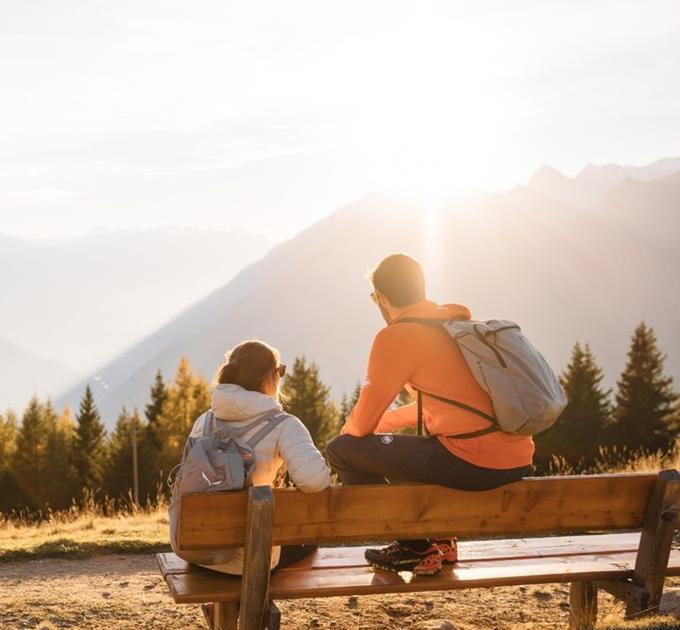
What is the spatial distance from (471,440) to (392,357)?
602 millimetres

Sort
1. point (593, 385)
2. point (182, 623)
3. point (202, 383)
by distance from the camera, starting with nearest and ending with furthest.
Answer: point (182, 623)
point (593, 385)
point (202, 383)

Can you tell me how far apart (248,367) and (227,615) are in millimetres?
1379

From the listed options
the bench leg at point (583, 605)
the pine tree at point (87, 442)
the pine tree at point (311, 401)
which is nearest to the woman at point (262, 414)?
the bench leg at point (583, 605)

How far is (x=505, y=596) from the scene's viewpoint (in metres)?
7.23

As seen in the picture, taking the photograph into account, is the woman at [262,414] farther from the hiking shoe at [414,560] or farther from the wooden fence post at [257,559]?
the hiking shoe at [414,560]

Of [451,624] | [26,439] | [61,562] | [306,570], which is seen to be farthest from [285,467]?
[26,439]

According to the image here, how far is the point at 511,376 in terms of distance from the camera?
485cm

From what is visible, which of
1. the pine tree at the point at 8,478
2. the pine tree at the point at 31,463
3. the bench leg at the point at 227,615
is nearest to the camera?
the bench leg at the point at 227,615

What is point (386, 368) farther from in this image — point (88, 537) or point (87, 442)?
point (87, 442)

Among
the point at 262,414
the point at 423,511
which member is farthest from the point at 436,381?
the point at 262,414

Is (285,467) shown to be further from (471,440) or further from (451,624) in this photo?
(451,624)

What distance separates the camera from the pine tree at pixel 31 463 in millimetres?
56438

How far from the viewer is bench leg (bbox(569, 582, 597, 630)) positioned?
5758mm

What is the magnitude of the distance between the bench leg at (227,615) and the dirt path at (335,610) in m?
1.50
